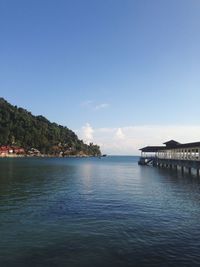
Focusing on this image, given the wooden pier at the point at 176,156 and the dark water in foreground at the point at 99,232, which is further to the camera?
the wooden pier at the point at 176,156

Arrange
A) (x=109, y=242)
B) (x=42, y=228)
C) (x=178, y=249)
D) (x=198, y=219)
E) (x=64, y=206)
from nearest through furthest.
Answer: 1. (x=178, y=249)
2. (x=109, y=242)
3. (x=42, y=228)
4. (x=198, y=219)
5. (x=64, y=206)

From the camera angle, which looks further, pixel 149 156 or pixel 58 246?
pixel 149 156

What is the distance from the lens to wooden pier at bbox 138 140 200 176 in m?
61.4

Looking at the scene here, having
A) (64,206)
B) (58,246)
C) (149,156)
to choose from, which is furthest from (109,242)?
(149,156)

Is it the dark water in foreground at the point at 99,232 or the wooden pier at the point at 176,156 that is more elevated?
the wooden pier at the point at 176,156

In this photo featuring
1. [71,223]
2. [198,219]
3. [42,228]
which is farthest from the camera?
[198,219]

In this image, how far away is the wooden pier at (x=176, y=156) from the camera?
61438mm

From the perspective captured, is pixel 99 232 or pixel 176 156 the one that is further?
pixel 176 156

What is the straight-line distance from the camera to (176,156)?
82.7 meters

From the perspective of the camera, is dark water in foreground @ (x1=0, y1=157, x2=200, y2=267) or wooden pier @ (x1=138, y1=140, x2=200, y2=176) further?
wooden pier @ (x1=138, y1=140, x2=200, y2=176)

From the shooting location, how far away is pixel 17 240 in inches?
651

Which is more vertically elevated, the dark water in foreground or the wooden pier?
the wooden pier

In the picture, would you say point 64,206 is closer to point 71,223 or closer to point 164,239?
point 71,223

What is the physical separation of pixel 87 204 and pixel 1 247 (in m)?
13.9
